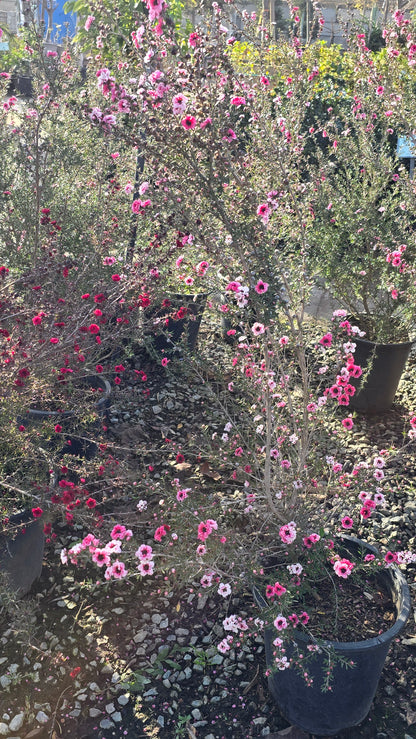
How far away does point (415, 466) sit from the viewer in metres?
3.36

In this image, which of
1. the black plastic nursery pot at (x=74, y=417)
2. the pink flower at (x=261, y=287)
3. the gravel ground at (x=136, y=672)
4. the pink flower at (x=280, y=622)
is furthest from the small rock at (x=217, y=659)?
the pink flower at (x=261, y=287)

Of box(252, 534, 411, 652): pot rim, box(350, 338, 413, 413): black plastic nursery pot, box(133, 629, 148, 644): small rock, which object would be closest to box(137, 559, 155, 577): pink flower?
box(252, 534, 411, 652): pot rim

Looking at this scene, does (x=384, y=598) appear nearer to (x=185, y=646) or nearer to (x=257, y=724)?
(x=257, y=724)

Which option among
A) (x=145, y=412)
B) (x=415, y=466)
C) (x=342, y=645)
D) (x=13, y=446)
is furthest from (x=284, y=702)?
(x=145, y=412)

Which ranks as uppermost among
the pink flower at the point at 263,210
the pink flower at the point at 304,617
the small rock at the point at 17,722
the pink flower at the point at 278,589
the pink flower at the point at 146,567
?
the pink flower at the point at 263,210

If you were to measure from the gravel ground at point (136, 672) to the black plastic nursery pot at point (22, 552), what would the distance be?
0.09 meters


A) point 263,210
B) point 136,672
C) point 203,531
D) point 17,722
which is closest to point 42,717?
point 17,722

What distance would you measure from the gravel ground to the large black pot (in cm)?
7

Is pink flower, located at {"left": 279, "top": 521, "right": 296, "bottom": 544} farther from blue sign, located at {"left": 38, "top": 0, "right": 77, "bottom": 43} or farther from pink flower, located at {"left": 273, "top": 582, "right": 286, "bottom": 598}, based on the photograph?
blue sign, located at {"left": 38, "top": 0, "right": 77, "bottom": 43}

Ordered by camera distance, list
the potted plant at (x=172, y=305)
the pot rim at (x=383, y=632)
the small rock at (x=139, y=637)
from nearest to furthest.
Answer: the pot rim at (x=383, y=632) < the small rock at (x=139, y=637) < the potted plant at (x=172, y=305)

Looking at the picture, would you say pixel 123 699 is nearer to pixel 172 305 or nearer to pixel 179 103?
pixel 179 103

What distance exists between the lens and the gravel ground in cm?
205

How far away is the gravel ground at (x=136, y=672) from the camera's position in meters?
2.05

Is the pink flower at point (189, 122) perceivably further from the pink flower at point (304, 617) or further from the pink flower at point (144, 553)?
the pink flower at point (304, 617)
